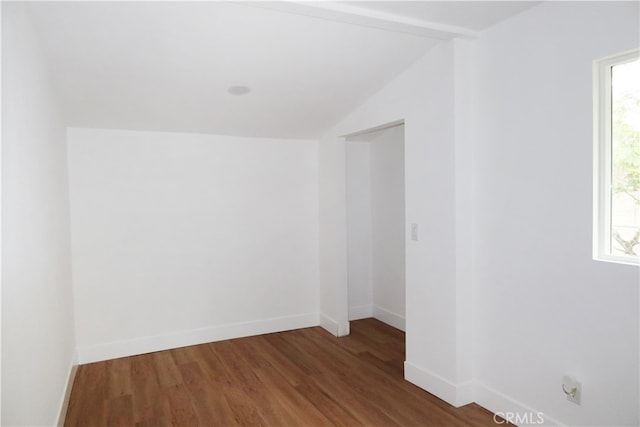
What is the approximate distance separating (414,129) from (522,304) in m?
1.40

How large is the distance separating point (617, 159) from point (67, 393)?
364cm

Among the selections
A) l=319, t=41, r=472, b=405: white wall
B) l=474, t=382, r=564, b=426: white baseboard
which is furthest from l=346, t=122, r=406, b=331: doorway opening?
l=474, t=382, r=564, b=426: white baseboard

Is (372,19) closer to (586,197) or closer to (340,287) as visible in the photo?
(586,197)

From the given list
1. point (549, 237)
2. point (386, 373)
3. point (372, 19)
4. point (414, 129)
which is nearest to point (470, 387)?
point (386, 373)

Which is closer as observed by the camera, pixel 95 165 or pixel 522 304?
pixel 522 304

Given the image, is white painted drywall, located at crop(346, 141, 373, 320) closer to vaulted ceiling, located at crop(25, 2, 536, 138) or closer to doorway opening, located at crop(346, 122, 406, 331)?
doorway opening, located at crop(346, 122, 406, 331)

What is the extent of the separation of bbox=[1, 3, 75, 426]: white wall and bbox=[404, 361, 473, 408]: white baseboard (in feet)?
7.66

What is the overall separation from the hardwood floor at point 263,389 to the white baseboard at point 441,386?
49 millimetres

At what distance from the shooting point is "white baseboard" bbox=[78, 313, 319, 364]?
3.65 meters

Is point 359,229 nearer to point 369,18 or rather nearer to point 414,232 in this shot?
point 414,232

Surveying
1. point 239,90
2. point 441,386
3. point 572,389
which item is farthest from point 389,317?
point 239,90

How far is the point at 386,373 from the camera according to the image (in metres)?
3.34

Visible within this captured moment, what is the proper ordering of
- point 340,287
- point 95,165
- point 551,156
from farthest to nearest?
point 340,287 → point 95,165 → point 551,156

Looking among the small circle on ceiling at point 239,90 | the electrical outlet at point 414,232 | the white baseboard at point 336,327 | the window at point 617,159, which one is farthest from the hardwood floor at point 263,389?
the small circle on ceiling at point 239,90
